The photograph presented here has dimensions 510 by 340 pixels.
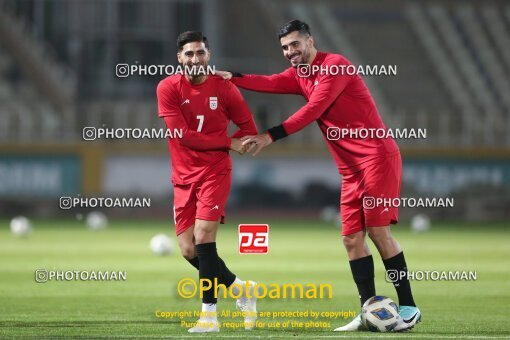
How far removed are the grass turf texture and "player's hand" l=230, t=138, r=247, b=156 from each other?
130 centimetres

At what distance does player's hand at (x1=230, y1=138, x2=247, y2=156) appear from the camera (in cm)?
866

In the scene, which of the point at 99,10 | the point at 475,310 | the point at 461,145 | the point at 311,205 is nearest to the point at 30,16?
the point at 99,10

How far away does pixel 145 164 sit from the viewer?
29.6 meters

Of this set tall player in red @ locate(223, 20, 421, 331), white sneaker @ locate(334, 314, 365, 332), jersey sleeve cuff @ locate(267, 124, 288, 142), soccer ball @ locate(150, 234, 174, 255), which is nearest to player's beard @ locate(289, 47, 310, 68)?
tall player in red @ locate(223, 20, 421, 331)

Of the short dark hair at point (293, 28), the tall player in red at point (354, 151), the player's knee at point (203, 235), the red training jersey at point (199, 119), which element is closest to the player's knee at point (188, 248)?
the player's knee at point (203, 235)

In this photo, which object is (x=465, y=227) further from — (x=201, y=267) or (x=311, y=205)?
(x=201, y=267)

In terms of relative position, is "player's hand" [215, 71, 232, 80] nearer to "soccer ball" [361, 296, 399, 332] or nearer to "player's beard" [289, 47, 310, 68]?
"player's beard" [289, 47, 310, 68]

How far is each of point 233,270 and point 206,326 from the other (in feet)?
22.2

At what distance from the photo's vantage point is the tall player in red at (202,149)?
28.3 feet

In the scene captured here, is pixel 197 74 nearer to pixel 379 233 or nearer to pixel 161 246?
pixel 379 233

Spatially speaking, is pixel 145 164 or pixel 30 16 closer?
pixel 145 164

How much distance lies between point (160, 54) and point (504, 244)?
1583 cm

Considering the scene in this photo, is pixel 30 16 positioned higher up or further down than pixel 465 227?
higher up

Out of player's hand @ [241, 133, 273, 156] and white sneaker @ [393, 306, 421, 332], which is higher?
player's hand @ [241, 133, 273, 156]
